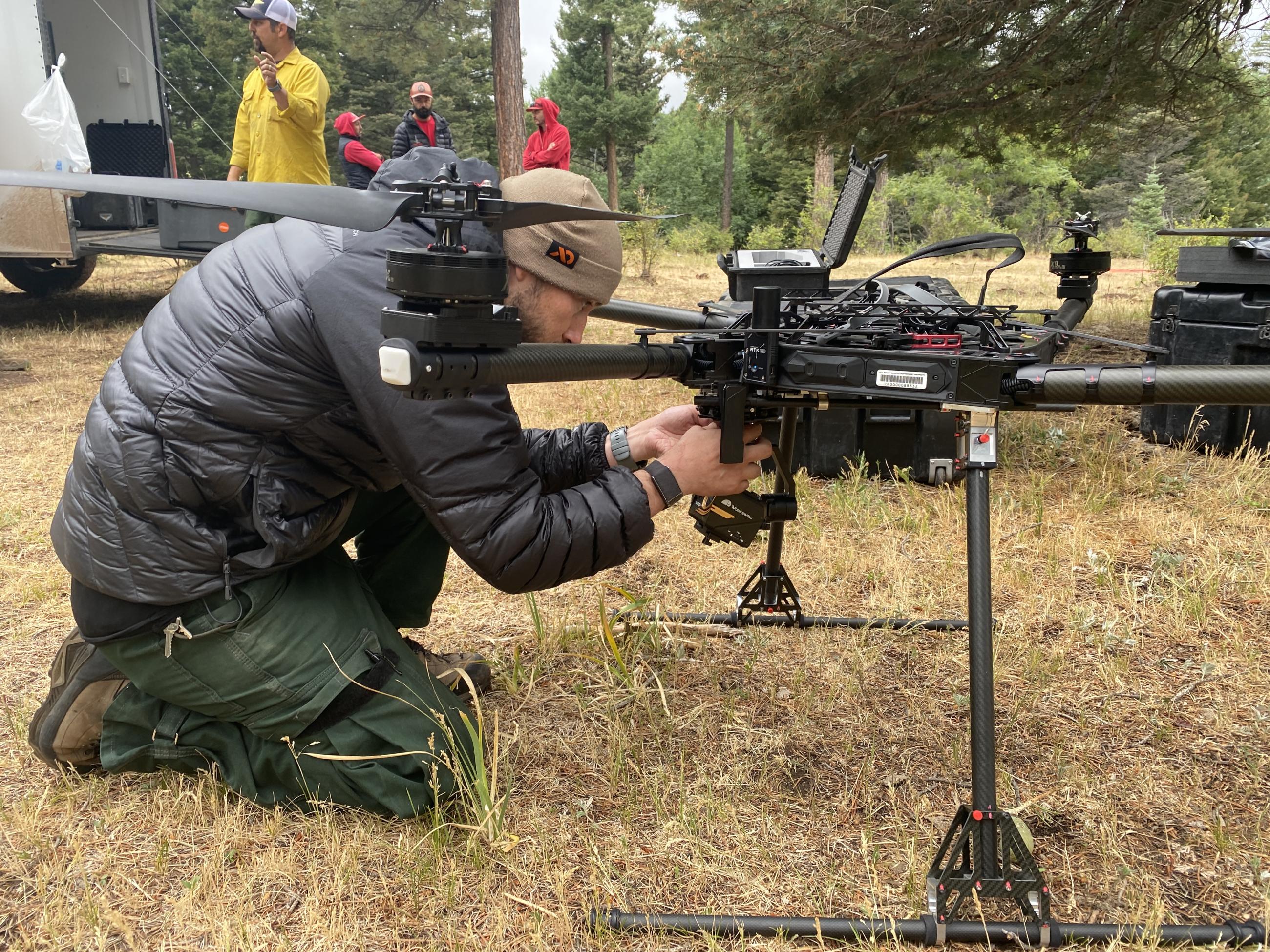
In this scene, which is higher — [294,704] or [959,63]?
[959,63]

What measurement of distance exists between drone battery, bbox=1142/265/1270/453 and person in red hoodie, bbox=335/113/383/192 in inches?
276

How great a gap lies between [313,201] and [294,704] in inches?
49.7

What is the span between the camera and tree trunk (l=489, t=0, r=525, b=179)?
12.4 metres

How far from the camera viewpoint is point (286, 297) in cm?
210

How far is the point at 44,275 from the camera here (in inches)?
435

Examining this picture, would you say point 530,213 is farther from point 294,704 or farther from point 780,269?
point 780,269

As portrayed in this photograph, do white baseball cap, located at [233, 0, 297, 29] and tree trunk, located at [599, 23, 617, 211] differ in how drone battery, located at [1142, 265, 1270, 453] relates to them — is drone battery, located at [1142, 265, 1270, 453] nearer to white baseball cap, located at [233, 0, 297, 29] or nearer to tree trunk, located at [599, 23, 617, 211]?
white baseball cap, located at [233, 0, 297, 29]

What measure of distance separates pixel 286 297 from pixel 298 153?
18.6 ft

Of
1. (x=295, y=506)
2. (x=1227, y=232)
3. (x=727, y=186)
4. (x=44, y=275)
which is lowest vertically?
(x=295, y=506)

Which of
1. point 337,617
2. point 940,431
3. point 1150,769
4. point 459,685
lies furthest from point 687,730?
point 940,431

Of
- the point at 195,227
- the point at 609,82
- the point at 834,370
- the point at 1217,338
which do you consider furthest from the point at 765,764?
the point at 609,82

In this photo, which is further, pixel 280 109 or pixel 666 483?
pixel 280 109

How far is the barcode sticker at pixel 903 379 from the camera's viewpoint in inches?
71.3

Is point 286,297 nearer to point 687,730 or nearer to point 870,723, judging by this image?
point 687,730
